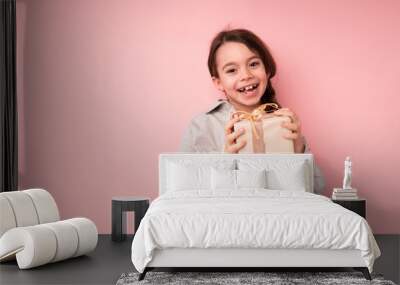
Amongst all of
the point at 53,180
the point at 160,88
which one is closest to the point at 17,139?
the point at 53,180

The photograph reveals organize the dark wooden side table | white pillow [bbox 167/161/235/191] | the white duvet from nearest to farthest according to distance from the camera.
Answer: the white duvet < white pillow [bbox 167/161/235/191] < the dark wooden side table

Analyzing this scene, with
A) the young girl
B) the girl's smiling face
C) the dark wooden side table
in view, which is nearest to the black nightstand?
the young girl

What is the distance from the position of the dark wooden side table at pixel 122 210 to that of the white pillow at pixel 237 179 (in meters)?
Answer: 0.82

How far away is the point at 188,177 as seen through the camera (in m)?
5.96

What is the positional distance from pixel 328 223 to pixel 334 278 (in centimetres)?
41

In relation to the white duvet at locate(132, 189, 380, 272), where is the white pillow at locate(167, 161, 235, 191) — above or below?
above

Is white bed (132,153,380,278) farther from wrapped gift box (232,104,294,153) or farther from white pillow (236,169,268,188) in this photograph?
wrapped gift box (232,104,294,153)

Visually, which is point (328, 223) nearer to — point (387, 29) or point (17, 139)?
point (387, 29)

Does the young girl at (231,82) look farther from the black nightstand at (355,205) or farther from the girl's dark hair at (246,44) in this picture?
the black nightstand at (355,205)

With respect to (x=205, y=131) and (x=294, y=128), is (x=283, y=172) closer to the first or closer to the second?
(x=294, y=128)

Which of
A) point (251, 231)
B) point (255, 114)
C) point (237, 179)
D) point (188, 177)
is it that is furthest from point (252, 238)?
point (255, 114)

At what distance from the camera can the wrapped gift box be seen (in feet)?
21.4

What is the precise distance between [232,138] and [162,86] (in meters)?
0.92

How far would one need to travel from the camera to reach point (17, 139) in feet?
22.2
